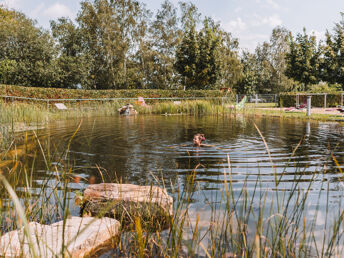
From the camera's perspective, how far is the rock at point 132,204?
2619 millimetres

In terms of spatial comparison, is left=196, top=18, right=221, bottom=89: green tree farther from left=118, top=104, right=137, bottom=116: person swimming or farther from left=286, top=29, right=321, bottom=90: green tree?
left=118, top=104, right=137, bottom=116: person swimming

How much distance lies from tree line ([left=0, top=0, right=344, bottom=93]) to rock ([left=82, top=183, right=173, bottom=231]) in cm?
2277

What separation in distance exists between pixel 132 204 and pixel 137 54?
109 ft

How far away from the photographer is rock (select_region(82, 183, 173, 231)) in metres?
2.62

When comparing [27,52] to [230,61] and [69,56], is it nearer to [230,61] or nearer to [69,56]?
[69,56]

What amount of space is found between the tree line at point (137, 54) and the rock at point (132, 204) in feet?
74.7

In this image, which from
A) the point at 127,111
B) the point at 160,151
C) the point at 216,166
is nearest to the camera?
the point at 216,166

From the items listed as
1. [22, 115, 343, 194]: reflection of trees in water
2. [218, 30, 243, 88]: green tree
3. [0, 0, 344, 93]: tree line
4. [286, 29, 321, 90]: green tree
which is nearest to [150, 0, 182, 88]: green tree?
[0, 0, 344, 93]: tree line

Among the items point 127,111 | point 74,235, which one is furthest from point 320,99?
point 74,235

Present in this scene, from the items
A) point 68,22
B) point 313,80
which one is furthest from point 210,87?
point 68,22

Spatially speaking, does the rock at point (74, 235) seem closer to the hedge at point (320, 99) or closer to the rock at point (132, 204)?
the rock at point (132, 204)

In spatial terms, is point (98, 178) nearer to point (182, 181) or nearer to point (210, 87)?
point (182, 181)

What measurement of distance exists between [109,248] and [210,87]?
1233 inches

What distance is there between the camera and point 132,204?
2754 millimetres
